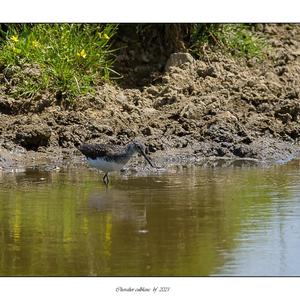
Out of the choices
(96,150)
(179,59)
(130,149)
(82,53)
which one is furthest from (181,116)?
(96,150)

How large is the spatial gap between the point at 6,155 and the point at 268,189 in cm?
317

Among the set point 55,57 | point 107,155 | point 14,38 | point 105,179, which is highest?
point 14,38

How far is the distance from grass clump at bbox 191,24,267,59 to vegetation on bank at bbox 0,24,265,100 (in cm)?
1

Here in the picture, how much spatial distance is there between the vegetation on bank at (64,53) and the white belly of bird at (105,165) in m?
1.99

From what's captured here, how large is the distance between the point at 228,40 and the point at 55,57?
2.69 metres

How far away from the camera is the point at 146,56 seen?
13000 millimetres

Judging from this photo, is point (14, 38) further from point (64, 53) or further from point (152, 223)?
point (152, 223)

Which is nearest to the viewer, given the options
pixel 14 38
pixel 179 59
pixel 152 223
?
pixel 152 223

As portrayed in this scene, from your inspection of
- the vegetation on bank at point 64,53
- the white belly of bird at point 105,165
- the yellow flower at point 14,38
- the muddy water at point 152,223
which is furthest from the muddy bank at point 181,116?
the white belly of bird at point 105,165

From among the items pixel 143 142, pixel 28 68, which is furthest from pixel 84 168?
pixel 28 68

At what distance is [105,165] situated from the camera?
388 inches

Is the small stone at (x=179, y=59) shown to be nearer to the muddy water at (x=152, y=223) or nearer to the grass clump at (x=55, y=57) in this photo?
the grass clump at (x=55, y=57)

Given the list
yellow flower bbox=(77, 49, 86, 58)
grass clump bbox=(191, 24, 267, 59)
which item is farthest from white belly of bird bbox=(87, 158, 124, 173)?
grass clump bbox=(191, 24, 267, 59)

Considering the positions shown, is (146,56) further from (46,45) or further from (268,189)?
(268,189)
